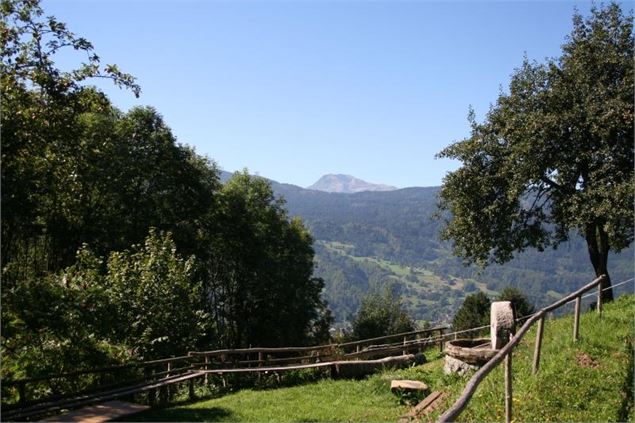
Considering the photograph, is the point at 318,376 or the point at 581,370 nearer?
the point at 581,370

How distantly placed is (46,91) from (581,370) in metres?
13.7

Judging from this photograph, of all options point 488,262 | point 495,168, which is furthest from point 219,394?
point 495,168

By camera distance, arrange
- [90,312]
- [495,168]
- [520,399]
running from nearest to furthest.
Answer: [520,399] < [90,312] < [495,168]

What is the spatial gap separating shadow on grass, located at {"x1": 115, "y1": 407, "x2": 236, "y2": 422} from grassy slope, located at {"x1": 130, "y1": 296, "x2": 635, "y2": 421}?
0.03 meters

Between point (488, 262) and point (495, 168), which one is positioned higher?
point (495, 168)

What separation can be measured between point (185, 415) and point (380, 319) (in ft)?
194

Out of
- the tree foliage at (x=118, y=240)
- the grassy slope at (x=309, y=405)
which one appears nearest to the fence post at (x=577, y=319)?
the grassy slope at (x=309, y=405)

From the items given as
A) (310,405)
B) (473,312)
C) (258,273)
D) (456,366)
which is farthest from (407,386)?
(473,312)

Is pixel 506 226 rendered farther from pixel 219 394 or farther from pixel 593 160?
pixel 219 394

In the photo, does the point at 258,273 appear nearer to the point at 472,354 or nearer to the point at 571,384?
the point at 472,354

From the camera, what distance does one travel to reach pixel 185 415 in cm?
1456

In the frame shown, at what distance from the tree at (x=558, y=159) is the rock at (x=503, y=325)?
9255 mm

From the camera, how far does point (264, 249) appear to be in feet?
147

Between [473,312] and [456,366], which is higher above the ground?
[456,366]
